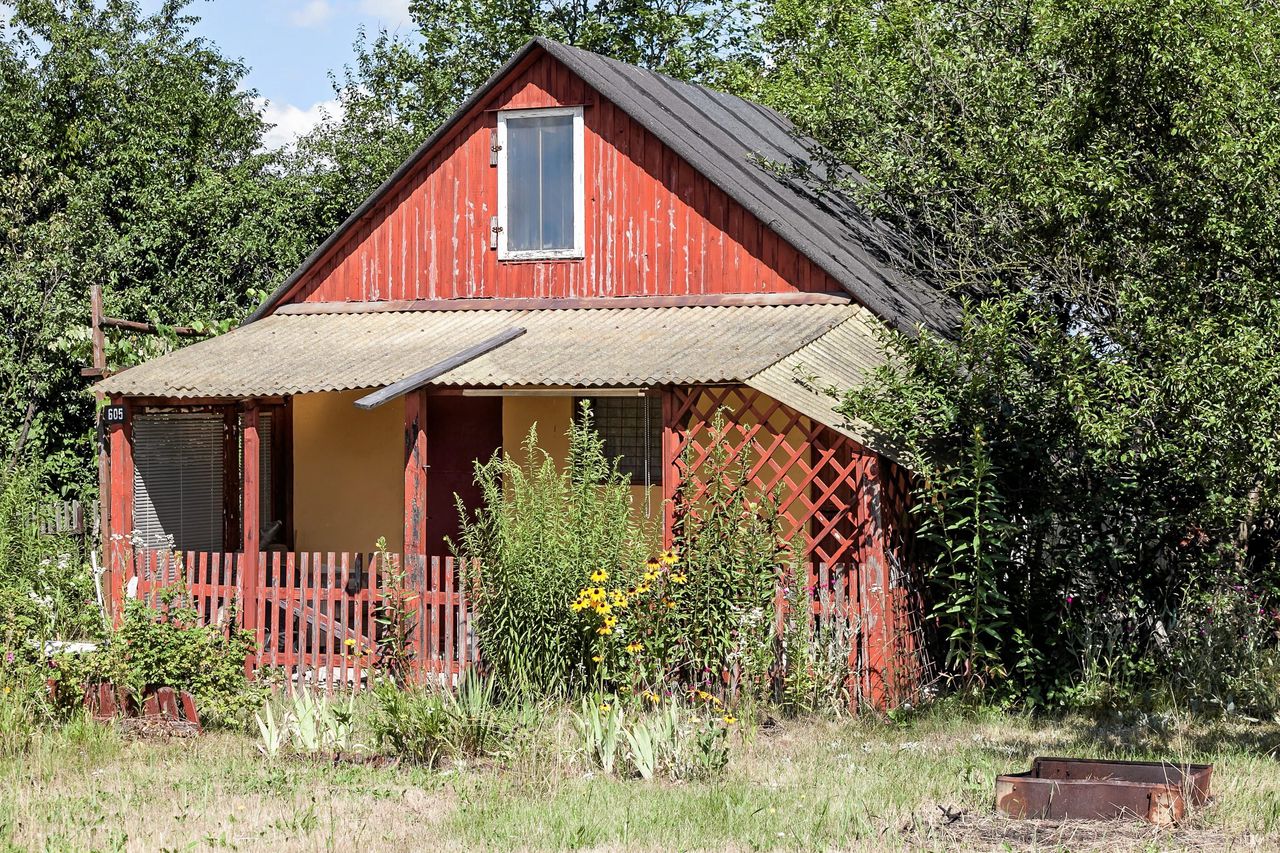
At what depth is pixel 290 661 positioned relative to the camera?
1178cm

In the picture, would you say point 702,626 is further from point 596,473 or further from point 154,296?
point 154,296

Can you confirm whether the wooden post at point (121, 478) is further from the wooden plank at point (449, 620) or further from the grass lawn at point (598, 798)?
the grass lawn at point (598, 798)

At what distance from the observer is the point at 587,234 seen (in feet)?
48.8

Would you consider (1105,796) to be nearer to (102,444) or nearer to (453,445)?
(453,445)

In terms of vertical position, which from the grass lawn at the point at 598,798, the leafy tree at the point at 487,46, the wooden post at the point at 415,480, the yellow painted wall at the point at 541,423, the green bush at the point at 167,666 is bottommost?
the grass lawn at the point at 598,798

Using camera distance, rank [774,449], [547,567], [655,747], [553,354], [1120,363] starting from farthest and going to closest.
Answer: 1. [553,354]
2. [774,449]
3. [1120,363]
4. [547,567]
5. [655,747]

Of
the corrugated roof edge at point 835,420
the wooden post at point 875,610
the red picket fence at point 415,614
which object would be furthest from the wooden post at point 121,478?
the wooden post at point 875,610

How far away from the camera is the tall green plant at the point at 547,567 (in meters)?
10.1

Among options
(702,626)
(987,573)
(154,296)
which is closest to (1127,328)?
(987,573)

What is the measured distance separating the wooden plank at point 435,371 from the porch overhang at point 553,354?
0.05m

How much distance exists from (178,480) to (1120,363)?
879cm

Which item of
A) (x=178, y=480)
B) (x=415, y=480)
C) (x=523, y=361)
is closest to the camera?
(x=415, y=480)

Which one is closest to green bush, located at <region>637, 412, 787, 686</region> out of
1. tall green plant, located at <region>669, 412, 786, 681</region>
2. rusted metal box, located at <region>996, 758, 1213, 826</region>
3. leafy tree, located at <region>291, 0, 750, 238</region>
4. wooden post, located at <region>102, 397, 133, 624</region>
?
tall green plant, located at <region>669, 412, 786, 681</region>

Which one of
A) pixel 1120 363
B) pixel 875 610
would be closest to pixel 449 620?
pixel 875 610
